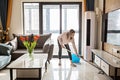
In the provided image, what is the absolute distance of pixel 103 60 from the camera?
3803 millimetres

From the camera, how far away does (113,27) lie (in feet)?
14.0

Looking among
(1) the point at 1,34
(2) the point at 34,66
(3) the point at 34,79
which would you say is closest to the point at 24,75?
(3) the point at 34,79

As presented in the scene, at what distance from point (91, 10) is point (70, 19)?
0.86 meters

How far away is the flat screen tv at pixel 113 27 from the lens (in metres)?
3.95

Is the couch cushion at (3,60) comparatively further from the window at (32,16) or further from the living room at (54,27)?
the window at (32,16)

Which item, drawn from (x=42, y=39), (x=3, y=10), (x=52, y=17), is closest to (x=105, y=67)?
(x=42, y=39)

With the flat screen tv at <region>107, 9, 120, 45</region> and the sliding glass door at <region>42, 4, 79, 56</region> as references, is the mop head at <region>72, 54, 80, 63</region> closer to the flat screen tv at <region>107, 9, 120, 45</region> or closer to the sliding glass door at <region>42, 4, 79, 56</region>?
the sliding glass door at <region>42, 4, 79, 56</region>

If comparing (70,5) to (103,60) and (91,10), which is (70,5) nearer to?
(91,10)

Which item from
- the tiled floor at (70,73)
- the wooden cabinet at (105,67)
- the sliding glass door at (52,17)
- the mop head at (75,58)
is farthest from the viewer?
the sliding glass door at (52,17)

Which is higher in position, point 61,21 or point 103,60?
point 61,21

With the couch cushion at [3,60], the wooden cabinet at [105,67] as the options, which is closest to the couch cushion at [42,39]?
the couch cushion at [3,60]

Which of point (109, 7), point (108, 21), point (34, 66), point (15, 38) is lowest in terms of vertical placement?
point (34, 66)

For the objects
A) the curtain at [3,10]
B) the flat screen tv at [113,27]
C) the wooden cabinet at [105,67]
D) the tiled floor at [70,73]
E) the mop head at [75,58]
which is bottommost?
the tiled floor at [70,73]

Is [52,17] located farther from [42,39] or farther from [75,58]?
[75,58]
